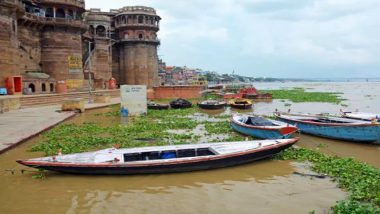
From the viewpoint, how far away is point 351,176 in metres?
10.2

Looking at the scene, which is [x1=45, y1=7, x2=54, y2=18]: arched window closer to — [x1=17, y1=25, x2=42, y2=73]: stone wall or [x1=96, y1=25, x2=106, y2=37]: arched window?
[x1=17, y1=25, x2=42, y2=73]: stone wall

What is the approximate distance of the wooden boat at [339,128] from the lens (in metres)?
15.5

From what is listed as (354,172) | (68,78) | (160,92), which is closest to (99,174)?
(354,172)

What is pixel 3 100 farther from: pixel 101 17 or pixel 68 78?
pixel 101 17

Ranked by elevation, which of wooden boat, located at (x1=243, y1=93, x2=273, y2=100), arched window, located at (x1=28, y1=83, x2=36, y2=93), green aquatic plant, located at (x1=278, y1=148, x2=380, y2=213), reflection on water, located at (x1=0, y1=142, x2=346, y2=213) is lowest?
reflection on water, located at (x1=0, y1=142, x2=346, y2=213)

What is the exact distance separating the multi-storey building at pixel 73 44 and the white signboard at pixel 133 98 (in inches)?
522

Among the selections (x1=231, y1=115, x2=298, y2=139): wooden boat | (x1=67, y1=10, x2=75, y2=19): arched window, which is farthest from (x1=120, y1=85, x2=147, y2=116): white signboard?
(x1=67, y1=10, x2=75, y2=19): arched window

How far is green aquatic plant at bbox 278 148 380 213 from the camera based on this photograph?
7870 millimetres

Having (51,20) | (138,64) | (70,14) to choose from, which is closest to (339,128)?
(51,20)

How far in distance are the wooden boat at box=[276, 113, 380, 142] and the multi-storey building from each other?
27.0 meters

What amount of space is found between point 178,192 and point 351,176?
4955mm

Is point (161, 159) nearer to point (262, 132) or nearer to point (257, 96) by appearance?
point (262, 132)

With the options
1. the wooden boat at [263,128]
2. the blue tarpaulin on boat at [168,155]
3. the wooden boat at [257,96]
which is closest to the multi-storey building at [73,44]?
the wooden boat at [257,96]

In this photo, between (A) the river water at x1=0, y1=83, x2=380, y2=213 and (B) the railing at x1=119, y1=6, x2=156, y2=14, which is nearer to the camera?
(A) the river water at x1=0, y1=83, x2=380, y2=213
